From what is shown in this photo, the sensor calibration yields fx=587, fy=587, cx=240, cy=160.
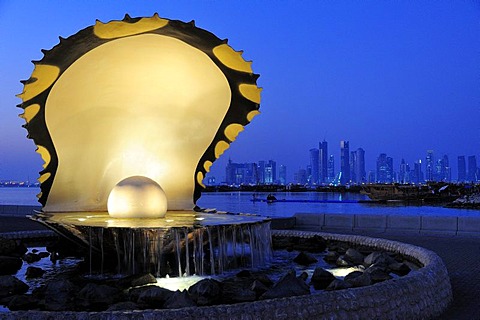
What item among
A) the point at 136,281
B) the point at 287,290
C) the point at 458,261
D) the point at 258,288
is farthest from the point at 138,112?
the point at 458,261

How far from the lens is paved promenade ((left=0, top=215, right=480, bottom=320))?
24.8 feet

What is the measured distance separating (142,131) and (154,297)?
656 cm

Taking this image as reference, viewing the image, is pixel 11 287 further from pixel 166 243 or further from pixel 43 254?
pixel 43 254

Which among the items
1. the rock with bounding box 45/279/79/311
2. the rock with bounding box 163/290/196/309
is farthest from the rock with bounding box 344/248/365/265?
the rock with bounding box 45/279/79/311

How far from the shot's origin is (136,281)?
29.1ft

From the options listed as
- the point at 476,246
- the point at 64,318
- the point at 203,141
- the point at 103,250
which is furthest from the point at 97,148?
the point at 476,246

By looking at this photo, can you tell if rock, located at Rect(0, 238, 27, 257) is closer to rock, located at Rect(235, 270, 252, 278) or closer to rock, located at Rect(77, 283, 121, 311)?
rock, located at Rect(77, 283, 121, 311)

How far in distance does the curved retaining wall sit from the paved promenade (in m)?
0.26

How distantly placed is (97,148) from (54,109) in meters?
1.38

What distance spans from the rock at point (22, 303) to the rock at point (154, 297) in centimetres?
132

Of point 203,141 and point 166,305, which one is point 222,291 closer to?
point 166,305

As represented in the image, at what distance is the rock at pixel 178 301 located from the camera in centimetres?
673

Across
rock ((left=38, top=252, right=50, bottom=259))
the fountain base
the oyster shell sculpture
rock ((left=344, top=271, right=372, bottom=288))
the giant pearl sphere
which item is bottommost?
rock ((left=38, top=252, right=50, bottom=259))

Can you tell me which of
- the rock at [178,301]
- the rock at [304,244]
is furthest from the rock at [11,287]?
the rock at [304,244]
